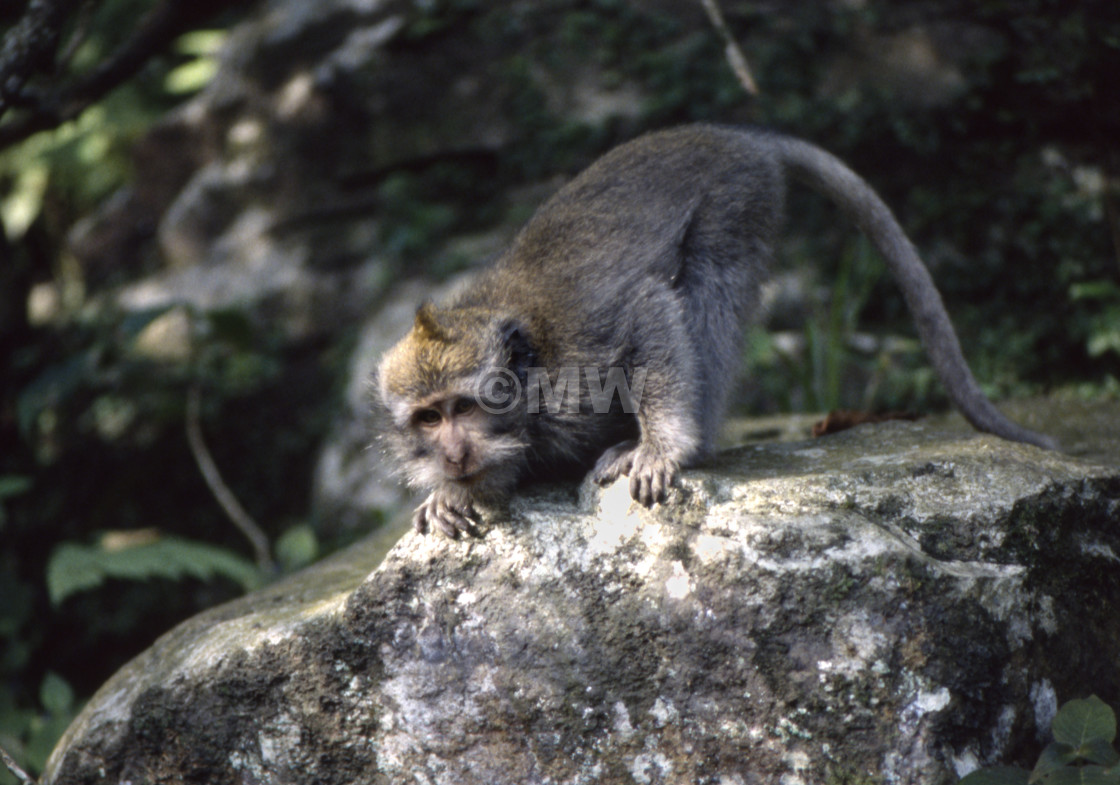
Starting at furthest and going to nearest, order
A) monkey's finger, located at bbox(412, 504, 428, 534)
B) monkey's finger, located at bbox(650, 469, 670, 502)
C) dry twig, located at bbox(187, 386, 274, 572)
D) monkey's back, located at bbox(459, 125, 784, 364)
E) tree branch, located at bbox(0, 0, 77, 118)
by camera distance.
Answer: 1. dry twig, located at bbox(187, 386, 274, 572)
2. tree branch, located at bbox(0, 0, 77, 118)
3. monkey's back, located at bbox(459, 125, 784, 364)
4. monkey's finger, located at bbox(412, 504, 428, 534)
5. monkey's finger, located at bbox(650, 469, 670, 502)

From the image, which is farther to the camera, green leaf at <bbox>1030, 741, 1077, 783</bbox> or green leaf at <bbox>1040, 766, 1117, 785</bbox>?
green leaf at <bbox>1030, 741, 1077, 783</bbox>

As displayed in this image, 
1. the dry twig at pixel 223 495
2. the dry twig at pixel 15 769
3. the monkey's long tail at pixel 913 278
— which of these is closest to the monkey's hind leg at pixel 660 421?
the monkey's long tail at pixel 913 278

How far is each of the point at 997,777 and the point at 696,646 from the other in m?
0.98

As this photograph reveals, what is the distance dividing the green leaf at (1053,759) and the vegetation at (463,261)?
4221 millimetres

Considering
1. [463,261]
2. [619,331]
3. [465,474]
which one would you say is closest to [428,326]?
[465,474]

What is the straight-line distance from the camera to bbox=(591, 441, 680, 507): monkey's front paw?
3.60m

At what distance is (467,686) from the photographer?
11.4 feet

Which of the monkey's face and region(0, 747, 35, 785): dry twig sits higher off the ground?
the monkey's face

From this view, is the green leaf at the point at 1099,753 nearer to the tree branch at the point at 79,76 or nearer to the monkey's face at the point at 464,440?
the monkey's face at the point at 464,440

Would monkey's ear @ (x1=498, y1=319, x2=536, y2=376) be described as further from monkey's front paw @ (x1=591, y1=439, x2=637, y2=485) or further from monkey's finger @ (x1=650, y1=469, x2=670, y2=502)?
monkey's finger @ (x1=650, y1=469, x2=670, y2=502)

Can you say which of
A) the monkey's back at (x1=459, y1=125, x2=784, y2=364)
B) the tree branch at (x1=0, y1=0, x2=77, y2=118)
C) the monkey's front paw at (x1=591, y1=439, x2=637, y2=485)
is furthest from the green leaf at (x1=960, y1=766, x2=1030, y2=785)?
the tree branch at (x1=0, y1=0, x2=77, y2=118)

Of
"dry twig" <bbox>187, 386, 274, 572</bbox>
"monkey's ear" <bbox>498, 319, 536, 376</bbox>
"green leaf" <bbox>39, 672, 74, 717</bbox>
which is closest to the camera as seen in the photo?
"monkey's ear" <bbox>498, 319, 536, 376</bbox>

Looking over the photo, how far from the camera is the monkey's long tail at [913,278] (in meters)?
4.58

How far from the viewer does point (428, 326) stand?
12.7 ft
